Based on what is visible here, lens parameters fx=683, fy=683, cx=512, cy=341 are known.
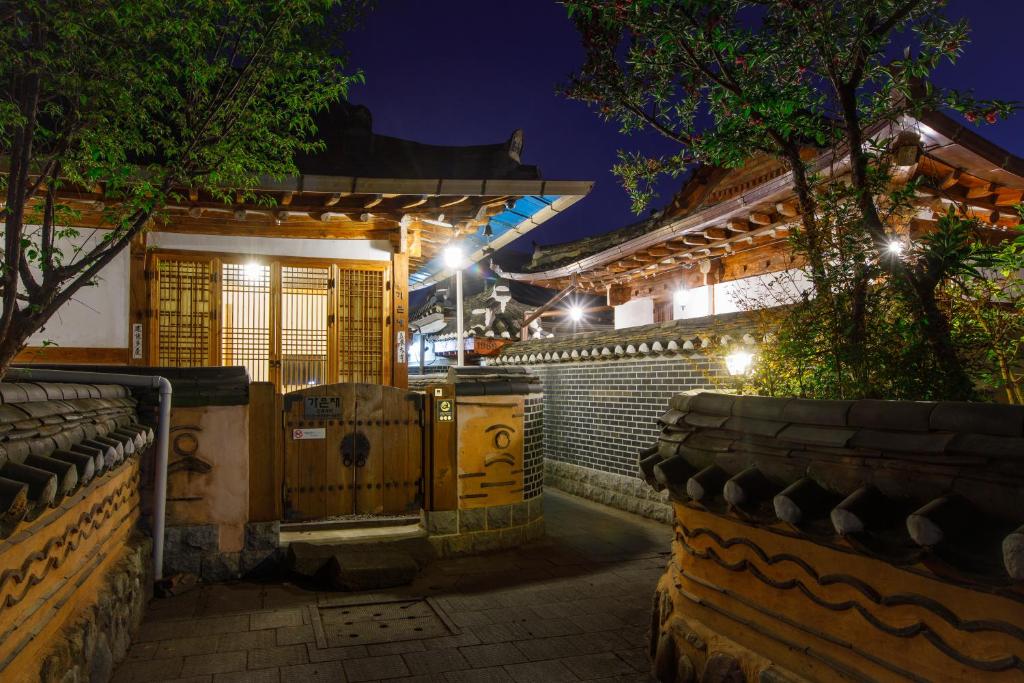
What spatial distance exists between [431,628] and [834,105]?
5.62 m

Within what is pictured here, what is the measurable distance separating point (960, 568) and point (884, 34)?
401 centimetres

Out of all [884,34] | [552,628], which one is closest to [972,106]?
[884,34]

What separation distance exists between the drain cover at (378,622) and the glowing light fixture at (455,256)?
7582mm

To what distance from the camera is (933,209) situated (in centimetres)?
948

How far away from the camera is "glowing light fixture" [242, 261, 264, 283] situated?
37.3 feet

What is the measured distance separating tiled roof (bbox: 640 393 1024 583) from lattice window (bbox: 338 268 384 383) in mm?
8148

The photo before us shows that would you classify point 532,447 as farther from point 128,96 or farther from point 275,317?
point 128,96

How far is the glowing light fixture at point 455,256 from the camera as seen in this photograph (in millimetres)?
13234

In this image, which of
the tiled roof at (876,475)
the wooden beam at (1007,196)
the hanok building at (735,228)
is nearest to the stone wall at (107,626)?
the tiled roof at (876,475)

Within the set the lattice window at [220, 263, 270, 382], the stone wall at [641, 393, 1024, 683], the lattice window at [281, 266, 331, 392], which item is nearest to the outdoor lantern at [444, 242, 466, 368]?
the lattice window at [281, 266, 331, 392]

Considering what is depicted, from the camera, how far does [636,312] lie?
1830 cm

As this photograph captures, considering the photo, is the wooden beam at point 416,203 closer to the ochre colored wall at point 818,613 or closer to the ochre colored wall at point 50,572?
the ochre colored wall at point 50,572

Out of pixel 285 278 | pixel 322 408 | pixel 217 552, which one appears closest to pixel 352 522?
pixel 322 408

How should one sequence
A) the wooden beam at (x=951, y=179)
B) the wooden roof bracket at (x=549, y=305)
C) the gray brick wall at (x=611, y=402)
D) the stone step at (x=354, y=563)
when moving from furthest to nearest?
1. the wooden roof bracket at (x=549, y=305)
2. the gray brick wall at (x=611, y=402)
3. the wooden beam at (x=951, y=179)
4. the stone step at (x=354, y=563)
